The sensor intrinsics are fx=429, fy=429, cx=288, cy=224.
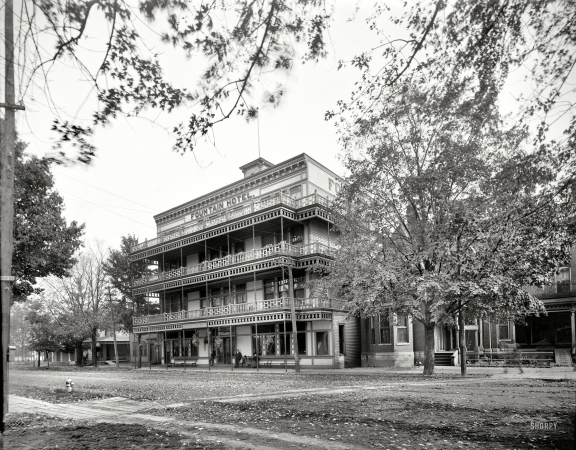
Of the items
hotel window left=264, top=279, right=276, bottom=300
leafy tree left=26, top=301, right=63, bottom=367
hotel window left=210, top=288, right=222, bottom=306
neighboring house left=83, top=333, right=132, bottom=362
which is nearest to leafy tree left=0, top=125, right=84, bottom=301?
hotel window left=264, top=279, right=276, bottom=300

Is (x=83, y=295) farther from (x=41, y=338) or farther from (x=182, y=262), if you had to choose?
(x=182, y=262)

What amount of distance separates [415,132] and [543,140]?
1075cm

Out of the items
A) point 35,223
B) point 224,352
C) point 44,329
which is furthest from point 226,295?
point 35,223

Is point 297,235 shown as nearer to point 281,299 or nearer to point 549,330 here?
point 281,299

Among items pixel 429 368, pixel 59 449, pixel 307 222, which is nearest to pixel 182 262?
pixel 307 222

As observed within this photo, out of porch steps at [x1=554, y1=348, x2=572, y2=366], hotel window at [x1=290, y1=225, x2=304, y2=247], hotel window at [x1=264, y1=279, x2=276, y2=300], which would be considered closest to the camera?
porch steps at [x1=554, y1=348, x2=572, y2=366]

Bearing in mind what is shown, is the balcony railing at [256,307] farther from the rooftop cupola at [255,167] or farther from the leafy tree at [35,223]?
the leafy tree at [35,223]

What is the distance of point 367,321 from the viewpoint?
32.6 m

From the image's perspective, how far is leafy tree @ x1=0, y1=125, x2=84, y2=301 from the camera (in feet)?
23.9

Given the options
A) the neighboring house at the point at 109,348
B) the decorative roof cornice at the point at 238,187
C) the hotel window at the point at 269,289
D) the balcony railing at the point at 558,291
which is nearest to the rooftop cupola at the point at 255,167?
the decorative roof cornice at the point at 238,187

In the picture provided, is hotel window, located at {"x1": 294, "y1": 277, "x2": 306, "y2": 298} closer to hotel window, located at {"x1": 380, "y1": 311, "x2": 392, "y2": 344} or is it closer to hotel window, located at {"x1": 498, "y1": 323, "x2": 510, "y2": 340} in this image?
hotel window, located at {"x1": 380, "y1": 311, "x2": 392, "y2": 344}

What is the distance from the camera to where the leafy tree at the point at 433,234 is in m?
13.9

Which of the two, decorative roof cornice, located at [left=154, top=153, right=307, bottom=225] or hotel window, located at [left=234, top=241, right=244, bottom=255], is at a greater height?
decorative roof cornice, located at [left=154, top=153, right=307, bottom=225]

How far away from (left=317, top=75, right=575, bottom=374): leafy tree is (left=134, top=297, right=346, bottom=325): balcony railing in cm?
667
